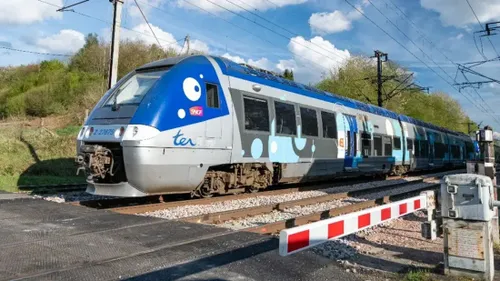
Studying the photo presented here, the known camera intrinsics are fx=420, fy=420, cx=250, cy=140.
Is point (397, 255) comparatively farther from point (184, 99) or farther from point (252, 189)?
point (252, 189)

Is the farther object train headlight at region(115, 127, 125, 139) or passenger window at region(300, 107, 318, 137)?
passenger window at region(300, 107, 318, 137)


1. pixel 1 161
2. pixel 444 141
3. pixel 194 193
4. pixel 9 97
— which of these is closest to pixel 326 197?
pixel 194 193

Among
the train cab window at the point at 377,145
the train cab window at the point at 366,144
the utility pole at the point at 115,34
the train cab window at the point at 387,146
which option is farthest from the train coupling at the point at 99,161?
the train cab window at the point at 387,146

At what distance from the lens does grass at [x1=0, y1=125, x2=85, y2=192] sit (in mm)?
14963

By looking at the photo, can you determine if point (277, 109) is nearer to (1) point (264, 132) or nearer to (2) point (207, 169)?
(1) point (264, 132)

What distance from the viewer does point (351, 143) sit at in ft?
49.1

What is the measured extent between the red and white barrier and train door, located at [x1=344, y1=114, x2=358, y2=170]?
9.41m

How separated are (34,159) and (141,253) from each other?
48.9ft

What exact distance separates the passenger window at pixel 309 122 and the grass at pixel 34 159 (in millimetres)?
8701

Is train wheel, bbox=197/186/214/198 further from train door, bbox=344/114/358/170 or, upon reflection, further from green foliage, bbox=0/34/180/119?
green foliage, bbox=0/34/180/119

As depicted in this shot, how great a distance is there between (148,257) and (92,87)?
37.5 m

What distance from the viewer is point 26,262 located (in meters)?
4.27

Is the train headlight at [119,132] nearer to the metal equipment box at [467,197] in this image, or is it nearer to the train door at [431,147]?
the metal equipment box at [467,197]

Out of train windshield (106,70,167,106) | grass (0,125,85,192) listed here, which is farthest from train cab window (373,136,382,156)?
grass (0,125,85,192)
